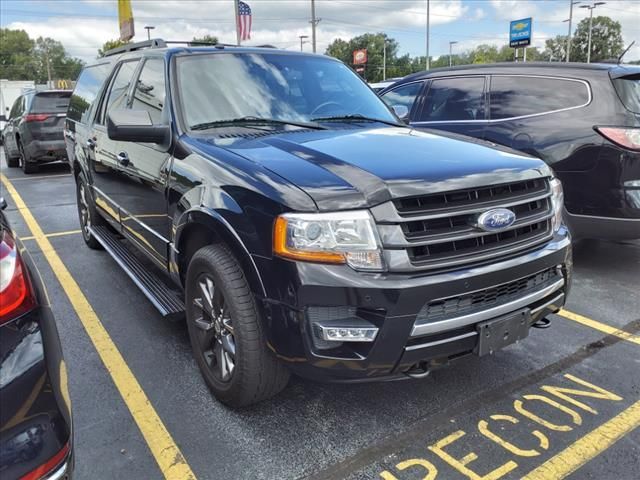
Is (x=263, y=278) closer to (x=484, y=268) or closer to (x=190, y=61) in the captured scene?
(x=484, y=268)

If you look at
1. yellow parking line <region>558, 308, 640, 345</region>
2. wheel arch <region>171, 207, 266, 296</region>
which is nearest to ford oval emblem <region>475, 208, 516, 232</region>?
wheel arch <region>171, 207, 266, 296</region>

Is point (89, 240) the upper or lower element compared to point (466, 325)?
lower

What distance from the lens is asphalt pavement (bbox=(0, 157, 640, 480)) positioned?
8.20ft

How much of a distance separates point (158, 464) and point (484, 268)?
1758 mm

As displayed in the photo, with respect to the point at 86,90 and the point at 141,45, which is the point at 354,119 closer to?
the point at 141,45

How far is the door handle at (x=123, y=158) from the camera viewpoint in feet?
13.1

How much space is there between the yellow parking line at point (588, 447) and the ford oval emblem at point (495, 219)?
111cm

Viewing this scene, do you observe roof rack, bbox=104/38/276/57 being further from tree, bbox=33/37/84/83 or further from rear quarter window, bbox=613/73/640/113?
tree, bbox=33/37/84/83

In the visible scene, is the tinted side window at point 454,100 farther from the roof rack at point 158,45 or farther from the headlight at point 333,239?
the headlight at point 333,239

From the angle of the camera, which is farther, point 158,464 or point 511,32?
point 511,32

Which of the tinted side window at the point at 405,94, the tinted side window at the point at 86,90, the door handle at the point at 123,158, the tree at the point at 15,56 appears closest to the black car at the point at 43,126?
the tinted side window at the point at 86,90

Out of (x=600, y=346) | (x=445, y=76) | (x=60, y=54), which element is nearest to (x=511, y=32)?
(x=445, y=76)

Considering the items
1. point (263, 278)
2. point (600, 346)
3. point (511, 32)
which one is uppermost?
point (511, 32)

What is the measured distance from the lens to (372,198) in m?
2.31
